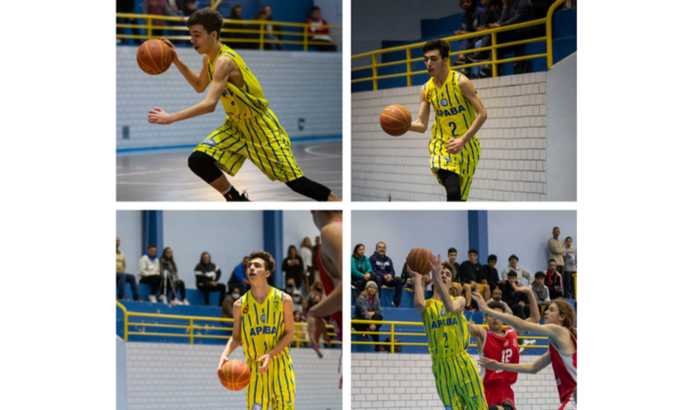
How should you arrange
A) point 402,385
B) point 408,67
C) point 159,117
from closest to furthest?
point 159,117, point 402,385, point 408,67

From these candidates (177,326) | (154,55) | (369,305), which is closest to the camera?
(154,55)

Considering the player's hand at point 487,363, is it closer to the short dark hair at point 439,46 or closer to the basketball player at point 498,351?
the basketball player at point 498,351

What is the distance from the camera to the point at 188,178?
22.0ft

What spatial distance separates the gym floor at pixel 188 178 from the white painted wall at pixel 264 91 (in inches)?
37.5

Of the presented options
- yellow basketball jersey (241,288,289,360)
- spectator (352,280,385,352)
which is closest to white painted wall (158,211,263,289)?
spectator (352,280,385,352)

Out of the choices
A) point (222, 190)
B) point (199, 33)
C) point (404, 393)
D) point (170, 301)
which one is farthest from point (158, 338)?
point (199, 33)

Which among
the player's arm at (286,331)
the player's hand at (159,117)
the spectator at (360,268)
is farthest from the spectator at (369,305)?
the player's hand at (159,117)

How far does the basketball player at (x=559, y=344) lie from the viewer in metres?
3.65

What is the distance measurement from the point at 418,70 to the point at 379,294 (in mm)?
2458

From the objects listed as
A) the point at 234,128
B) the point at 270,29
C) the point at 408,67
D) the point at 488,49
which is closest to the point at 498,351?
the point at 234,128

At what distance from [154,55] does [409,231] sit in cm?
172

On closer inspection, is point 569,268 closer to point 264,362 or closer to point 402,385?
point 402,385
